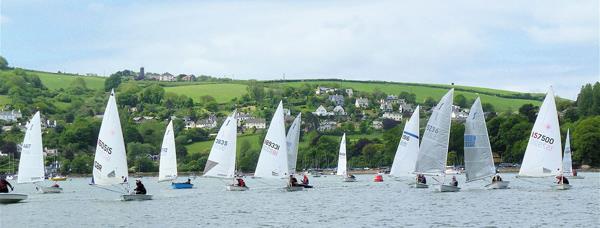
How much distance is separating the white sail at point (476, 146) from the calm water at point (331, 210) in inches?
66.9

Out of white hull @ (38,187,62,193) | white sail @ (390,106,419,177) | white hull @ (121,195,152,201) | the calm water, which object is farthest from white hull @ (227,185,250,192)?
white hull @ (38,187,62,193)

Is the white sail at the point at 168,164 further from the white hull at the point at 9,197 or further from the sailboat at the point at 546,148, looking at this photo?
the sailboat at the point at 546,148

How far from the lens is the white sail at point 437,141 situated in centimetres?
6700

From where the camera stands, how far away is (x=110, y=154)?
200ft

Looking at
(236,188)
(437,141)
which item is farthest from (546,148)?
(236,188)

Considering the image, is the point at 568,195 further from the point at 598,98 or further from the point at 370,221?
the point at 598,98

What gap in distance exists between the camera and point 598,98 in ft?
604

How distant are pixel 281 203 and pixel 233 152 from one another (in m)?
13.2

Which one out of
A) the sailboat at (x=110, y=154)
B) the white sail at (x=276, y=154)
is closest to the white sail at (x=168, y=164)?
the white sail at (x=276, y=154)

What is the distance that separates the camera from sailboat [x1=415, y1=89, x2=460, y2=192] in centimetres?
6700

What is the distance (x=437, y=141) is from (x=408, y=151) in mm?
10270

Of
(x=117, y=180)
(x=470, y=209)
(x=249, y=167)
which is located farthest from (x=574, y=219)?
(x=249, y=167)

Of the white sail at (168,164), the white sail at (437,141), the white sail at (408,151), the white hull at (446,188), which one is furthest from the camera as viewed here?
the white sail at (168,164)

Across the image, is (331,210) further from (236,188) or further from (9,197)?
(236,188)
